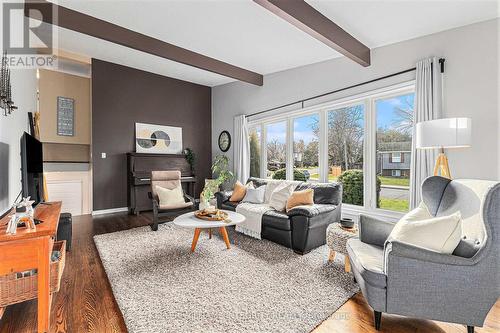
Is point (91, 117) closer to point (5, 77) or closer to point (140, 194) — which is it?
point (140, 194)

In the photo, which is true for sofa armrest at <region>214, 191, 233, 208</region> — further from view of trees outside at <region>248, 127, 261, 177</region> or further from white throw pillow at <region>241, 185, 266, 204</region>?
view of trees outside at <region>248, 127, 261, 177</region>

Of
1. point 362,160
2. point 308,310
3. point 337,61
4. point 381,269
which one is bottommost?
point 308,310

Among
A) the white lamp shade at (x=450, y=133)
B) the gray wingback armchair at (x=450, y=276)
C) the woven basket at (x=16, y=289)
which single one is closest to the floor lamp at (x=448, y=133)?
the white lamp shade at (x=450, y=133)

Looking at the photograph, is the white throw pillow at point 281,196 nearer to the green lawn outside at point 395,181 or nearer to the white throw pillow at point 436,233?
the green lawn outside at point 395,181

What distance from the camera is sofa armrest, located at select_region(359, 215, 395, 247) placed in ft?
7.21

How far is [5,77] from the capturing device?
2.23 meters

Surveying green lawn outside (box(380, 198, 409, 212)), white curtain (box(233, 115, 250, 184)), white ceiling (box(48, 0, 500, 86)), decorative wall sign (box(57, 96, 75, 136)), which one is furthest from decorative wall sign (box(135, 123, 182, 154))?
green lawn outside (box(380, 198, 409, 212))

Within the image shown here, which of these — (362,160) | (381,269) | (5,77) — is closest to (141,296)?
(381,269)

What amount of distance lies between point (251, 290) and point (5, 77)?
9.55 feet

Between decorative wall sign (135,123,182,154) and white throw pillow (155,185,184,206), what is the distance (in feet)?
5.16

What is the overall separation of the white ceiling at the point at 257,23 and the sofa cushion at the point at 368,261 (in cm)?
254

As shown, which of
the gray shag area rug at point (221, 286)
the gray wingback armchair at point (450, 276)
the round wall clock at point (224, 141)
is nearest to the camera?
the gray wingback armchair at point (450, 276)

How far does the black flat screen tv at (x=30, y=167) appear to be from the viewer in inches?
82.1

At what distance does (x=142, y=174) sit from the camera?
17.2ft
